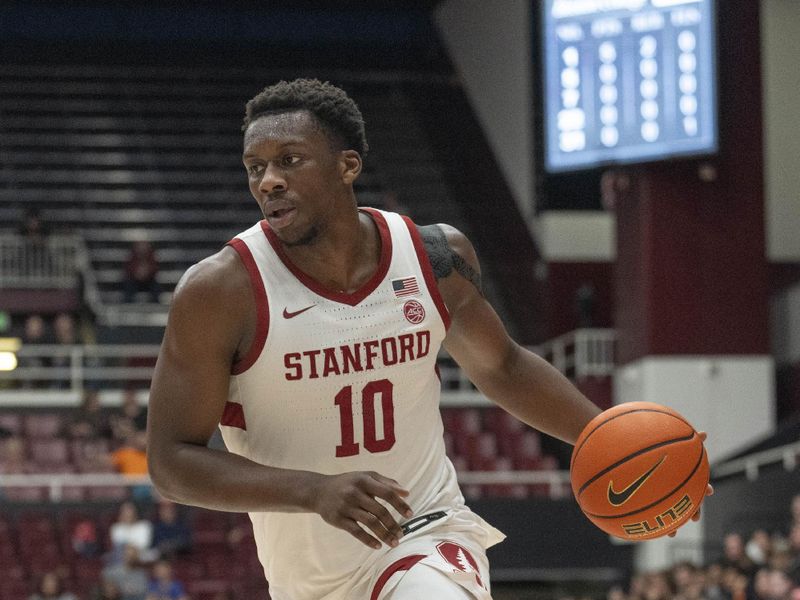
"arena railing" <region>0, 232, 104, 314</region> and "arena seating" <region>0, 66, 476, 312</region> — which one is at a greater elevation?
"arena seating" <region>0, 66, 476, 312</region>

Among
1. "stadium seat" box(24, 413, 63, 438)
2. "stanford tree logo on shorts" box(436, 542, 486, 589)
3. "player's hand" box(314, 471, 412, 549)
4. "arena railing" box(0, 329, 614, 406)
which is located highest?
"player's hand" box(314, 471, 412, 549)

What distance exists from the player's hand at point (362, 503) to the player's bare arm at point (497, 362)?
1067mm

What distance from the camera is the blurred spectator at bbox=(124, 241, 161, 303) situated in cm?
1923

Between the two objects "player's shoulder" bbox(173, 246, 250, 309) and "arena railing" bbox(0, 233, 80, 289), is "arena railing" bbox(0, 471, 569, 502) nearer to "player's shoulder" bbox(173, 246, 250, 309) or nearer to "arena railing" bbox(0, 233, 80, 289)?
"arena railing" bbox(0, 233, 80, 289)

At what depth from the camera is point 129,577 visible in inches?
552

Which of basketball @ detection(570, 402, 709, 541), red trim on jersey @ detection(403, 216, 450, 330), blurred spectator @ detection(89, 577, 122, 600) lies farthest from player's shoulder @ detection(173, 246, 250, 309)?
blurred spectator @ detection(89, 577, 122, 600)

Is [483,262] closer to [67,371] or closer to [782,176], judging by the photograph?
[782,176]

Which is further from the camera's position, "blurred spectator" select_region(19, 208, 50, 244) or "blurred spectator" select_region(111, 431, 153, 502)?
"blurred spectator" select_region(19, 208, 50, 244)

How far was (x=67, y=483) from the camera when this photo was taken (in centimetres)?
1553

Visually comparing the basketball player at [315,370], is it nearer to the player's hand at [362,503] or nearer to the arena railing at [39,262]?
the player's hand at [362,503]

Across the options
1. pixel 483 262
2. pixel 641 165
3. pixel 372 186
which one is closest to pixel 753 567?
pixel 641 165

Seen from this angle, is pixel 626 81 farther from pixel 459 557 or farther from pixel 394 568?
pixel 394 568

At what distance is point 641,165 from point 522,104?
5341mm

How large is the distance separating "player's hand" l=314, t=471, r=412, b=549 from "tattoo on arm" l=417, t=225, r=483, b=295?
104cm
